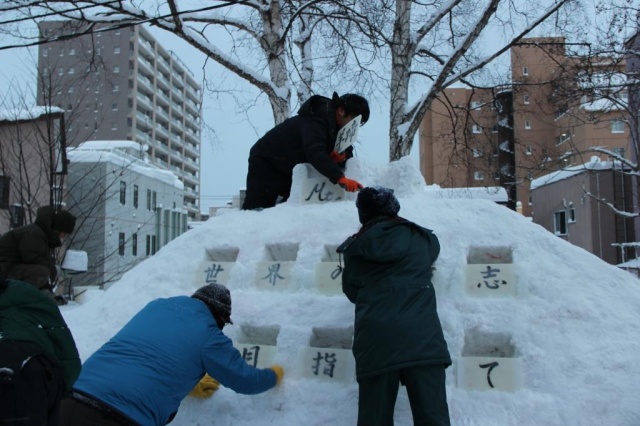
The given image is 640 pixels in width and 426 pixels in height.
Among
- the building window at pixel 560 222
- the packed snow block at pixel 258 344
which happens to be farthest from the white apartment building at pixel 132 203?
the building window at pixel 560 222

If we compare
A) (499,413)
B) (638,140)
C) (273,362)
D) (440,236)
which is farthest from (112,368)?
(638,140)

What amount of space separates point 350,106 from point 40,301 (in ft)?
9.73

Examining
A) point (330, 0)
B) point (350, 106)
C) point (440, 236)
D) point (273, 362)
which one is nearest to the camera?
point (273, 362)

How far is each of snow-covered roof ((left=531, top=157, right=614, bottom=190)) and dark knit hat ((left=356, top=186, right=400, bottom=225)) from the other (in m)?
17.1

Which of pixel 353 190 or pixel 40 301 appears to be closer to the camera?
pixel 40 301

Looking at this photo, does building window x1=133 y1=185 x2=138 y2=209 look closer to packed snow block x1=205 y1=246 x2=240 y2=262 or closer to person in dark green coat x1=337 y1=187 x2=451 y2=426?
packed snow block x1=205 y1=246 x2=240 y2=262

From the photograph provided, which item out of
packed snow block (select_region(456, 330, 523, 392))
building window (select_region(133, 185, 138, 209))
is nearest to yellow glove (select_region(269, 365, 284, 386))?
packed snow block (select_region(456, 330, 523, 392))

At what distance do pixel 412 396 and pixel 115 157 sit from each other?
24.3 metres

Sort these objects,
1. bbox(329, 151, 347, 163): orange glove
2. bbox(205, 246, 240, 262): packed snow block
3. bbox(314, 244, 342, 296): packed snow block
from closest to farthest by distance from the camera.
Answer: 1. bbox(314, 244, 342, 296): packed snow block
2. bbox(205, 246, 240, 262): packed snow block
3. bbox(329, 151, 347, 163): orange glove

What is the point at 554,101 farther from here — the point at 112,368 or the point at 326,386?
the point at 112,368

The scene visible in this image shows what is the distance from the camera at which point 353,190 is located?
414 cm

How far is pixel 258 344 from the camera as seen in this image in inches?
148

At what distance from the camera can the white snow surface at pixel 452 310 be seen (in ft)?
9.64

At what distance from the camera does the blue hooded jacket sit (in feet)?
8.11
